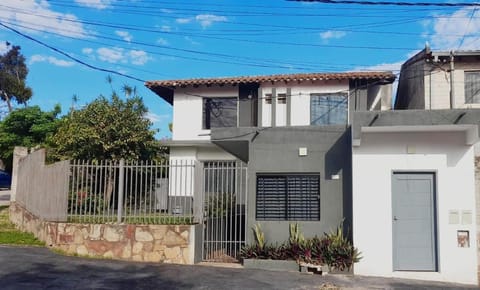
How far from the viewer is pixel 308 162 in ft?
36.3

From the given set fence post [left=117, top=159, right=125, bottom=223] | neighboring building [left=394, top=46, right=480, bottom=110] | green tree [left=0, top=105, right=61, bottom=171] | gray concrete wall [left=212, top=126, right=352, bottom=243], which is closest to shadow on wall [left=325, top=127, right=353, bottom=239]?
gray concrete wall [left=212, top=126, right=352, bottom=243]

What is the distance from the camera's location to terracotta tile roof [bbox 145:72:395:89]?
58.0ft

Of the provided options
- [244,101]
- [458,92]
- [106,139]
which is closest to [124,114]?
[106,139]

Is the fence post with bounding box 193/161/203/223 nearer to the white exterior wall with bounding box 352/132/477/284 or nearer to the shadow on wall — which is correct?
the shadow on wall

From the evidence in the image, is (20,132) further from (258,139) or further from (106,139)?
(258,139)

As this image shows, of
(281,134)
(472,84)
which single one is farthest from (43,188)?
(472,84)

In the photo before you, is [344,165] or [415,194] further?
[344,165]

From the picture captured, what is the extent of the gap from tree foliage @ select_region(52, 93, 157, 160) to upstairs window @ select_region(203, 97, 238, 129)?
100 inches

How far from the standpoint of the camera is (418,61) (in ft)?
52.5

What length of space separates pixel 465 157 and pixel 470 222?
1.42m

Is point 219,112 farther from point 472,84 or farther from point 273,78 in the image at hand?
point 472,84

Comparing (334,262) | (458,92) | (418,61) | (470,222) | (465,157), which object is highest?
(418,61)

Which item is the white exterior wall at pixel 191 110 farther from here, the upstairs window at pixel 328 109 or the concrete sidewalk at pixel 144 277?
the concrete sidewalk at pixel 144 277

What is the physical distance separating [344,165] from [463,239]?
118 inches
